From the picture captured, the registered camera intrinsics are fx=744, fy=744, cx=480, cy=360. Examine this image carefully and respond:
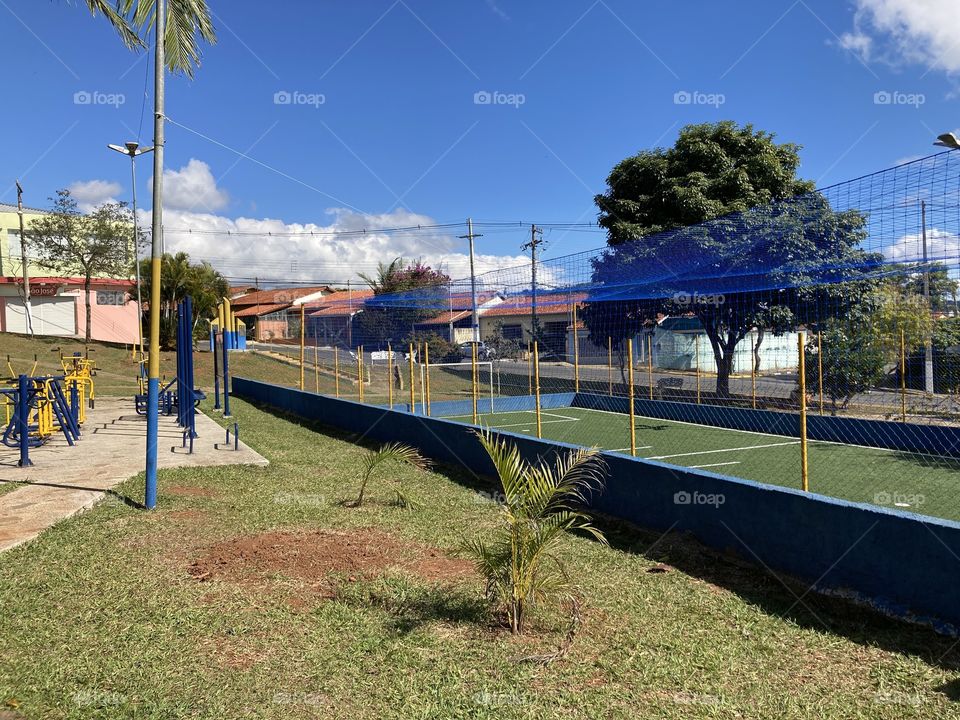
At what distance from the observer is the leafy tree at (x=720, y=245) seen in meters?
14.6

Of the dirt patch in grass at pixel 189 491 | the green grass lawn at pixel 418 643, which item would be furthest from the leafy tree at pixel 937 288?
the dirt patch in grass at pixel 189 491

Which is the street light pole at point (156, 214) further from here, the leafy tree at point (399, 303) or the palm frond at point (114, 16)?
the leafy tree at point (399, 303)

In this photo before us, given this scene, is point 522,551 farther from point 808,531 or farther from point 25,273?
point 25,273

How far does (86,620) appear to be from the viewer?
4906mm

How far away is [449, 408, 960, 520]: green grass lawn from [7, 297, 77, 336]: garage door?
32.7 m

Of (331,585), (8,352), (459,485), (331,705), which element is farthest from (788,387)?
(8,352)

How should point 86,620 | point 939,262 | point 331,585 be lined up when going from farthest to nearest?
1. point 939,262
2. point 331,585
3. point 86,620

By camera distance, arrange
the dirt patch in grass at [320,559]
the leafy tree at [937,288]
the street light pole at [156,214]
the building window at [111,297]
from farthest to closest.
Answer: the building window at [111,297] < the leafy tree at [937,288] < the street light pole at [156,214] < the dirt patch in grass at [320,559]

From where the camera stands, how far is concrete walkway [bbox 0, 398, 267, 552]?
758 centimetres

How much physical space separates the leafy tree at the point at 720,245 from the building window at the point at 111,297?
99.2ft

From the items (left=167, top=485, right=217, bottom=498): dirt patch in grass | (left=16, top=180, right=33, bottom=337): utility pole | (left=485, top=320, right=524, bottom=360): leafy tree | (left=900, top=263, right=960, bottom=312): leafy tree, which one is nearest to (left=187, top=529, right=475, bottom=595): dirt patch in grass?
(left=167, top=485, right=217, bottom=498): dirt patch in grass

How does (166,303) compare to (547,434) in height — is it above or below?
above

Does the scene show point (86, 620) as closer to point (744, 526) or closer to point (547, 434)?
point (744, 526)

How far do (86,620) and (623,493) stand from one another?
5.07m
